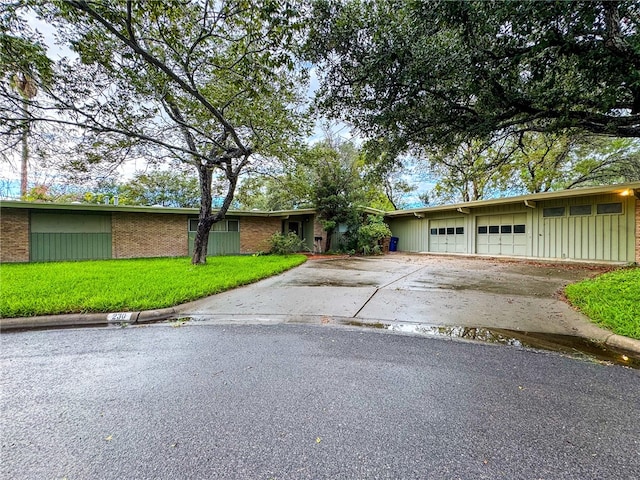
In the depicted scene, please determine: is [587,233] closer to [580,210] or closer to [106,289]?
[580,210]

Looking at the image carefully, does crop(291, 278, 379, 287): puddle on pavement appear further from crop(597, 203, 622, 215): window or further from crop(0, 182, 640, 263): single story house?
crop(597, 203, 622, 215): window

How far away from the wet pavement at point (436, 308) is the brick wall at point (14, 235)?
1048 cm

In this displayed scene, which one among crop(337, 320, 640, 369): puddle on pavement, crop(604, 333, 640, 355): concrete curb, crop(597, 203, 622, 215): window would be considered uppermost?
crop(597, 203, 622, 215): window

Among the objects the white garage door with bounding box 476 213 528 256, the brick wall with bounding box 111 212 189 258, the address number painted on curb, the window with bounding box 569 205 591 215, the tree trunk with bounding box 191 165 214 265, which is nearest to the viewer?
the address number painted on curb

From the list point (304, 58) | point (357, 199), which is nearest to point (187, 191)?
point (357, 199)

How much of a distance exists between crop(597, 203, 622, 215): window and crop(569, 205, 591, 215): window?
12.3 inches

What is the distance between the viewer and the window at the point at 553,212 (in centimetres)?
1102

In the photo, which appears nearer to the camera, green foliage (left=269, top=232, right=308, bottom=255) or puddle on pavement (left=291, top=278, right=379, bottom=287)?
puddle on pavement (left=291, top=278, right=379, bottom=287)

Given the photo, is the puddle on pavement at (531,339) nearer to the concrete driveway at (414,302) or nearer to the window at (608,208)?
the concrete driveway at (414,302)

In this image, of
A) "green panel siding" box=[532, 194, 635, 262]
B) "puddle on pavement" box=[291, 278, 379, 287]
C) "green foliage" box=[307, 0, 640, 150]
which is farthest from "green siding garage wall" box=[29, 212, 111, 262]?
"green panel siding" box=[532, 194, 635, 262]

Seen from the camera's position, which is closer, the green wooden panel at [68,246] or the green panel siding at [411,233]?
the green wooden panel at [68,246]

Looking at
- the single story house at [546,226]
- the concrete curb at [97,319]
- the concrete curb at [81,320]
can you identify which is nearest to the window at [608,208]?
the single story house at [546,226]

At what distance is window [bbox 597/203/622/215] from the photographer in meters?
9.51

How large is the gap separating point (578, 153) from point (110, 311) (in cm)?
2212
